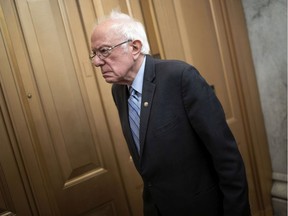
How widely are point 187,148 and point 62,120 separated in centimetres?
Result: 66

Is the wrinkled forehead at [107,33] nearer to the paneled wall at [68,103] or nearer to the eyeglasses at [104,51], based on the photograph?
the eyeglasses at [104,51]

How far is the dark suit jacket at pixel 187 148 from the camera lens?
3.12 feet

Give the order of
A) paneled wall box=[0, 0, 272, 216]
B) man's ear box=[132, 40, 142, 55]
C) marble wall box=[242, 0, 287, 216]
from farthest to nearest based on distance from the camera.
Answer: marble wall box=[242, 0, 287, 216] < paneled wall box=[0, 0, 272, 216] < man's ear box=[132, 40, 142, 55]

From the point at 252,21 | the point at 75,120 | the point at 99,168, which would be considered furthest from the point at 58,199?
the point at 252,21

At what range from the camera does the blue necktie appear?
1094mm

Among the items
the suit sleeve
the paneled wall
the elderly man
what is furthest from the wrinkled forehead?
the paneled wall

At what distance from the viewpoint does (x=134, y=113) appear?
3.65 feet

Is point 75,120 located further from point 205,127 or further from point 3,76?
point 205,127

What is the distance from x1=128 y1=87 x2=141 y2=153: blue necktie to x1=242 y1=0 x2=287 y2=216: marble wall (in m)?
1.18

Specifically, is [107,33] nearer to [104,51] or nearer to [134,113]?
[104,51]

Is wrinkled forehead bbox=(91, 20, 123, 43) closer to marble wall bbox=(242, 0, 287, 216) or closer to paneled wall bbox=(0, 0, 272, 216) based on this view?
paneled wall bbox=(0, 0, 272, 216)

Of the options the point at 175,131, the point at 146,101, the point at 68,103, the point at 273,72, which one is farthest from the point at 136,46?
the point at 273,72

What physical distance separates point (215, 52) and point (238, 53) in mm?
173

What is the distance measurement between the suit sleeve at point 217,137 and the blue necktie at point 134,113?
0.69ft
